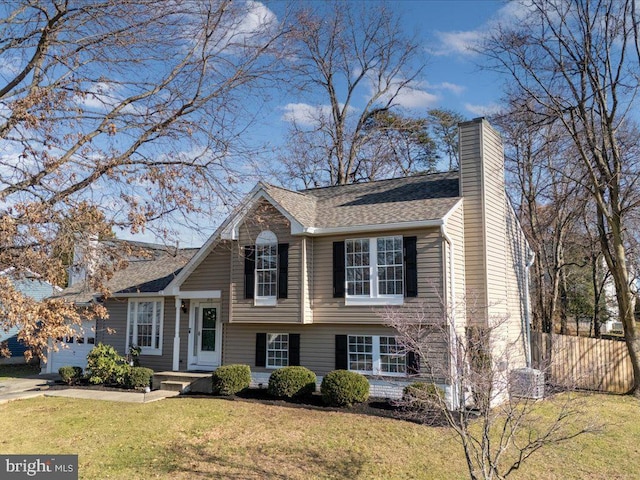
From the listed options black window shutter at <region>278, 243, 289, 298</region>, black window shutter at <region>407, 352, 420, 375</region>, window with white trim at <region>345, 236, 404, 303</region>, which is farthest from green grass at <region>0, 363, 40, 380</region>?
black window shutter at <region>407, 352, 420, 375</region>

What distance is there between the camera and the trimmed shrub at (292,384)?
12.5 metres

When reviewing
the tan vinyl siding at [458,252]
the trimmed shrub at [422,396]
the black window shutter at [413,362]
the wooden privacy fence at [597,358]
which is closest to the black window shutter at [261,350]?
the black window shutter at [413,362]

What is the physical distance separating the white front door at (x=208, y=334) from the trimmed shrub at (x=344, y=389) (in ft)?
18.0

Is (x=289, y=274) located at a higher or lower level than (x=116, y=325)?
higher

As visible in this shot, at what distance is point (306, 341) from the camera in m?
14.3

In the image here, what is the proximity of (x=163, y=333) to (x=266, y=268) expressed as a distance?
5219 mm

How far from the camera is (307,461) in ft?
26.7

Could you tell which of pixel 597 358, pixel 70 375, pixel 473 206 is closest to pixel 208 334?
pixel 70 375

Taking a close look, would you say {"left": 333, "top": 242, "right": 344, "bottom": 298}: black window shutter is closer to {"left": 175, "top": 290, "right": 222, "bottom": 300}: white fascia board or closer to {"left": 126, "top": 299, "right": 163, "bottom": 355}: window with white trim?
{"left": 175, "top": 290, "right": 222, "bottom": 300}: white fascia board

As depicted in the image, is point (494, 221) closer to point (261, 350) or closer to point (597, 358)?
point (597, 358)

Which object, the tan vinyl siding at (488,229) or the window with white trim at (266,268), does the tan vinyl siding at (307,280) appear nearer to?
the window with white trim at (266,268)

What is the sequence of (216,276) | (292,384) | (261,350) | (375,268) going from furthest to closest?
1. (216,276)
2. (261,350)
3. (375,268)
4. (292,384)

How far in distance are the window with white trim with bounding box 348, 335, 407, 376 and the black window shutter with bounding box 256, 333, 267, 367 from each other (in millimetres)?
2698

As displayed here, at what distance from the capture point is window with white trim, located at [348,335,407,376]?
13.0 metres
